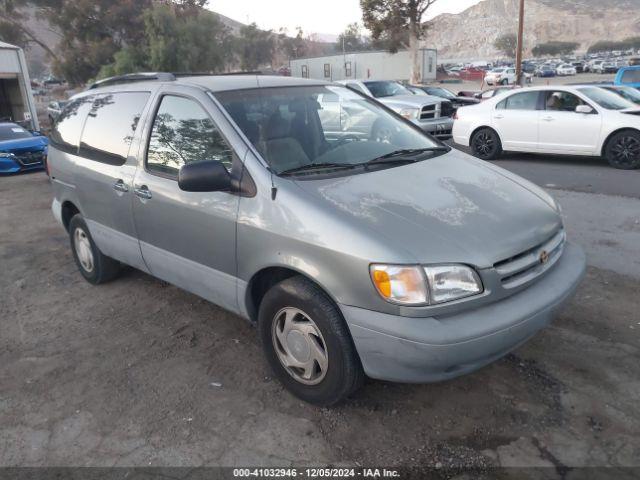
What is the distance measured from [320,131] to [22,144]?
11743mm

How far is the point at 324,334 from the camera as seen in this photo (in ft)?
9.05

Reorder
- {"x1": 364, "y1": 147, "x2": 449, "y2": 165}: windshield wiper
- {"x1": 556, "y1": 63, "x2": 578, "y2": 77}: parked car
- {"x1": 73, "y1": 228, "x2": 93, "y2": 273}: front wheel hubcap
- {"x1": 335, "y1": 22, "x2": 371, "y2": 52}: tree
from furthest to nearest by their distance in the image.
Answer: {"x1": 335, "y1": 22, "x2": 371, "y2": 52}: tree
{"x1": 556, "y1": 63, "x2": 578, "y2": 77}: parked car
{"x1": 73, "y1": 228, "x2": 93, "y2": 273}: front wheel hubcap
{"x1": 364, "y1": 147, "x2": 449, "y2": 165}: windshield wiper

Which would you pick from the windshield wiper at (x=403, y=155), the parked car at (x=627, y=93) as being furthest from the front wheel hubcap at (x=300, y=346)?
the parked car at (x=627, y=93)

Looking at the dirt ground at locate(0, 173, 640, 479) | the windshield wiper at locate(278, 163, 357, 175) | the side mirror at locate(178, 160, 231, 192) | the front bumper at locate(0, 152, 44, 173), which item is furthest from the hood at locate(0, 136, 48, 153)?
the windshield wiper at locate(278, 163, 357, 175)

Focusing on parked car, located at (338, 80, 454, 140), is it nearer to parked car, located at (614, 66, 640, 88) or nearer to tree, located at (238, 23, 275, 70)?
parked car, located at (614, 66, 640, 88)

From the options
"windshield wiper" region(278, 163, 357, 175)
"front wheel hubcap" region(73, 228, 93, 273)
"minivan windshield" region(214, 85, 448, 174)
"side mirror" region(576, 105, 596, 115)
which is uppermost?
"minivan windshield" region(214, 85, 448, 174)

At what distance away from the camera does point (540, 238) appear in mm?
2928

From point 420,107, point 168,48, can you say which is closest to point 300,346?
point 420,107

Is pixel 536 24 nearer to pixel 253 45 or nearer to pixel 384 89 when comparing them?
pixel 253 45

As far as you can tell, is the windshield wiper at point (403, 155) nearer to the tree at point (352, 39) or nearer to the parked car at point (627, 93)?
the parked car at point (627, 93)

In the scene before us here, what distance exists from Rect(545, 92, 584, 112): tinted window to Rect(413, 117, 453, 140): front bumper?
3.35m

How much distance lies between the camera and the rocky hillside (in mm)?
124750

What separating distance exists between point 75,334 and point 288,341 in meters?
2.01

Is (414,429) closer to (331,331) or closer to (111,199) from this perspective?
(331,331)
